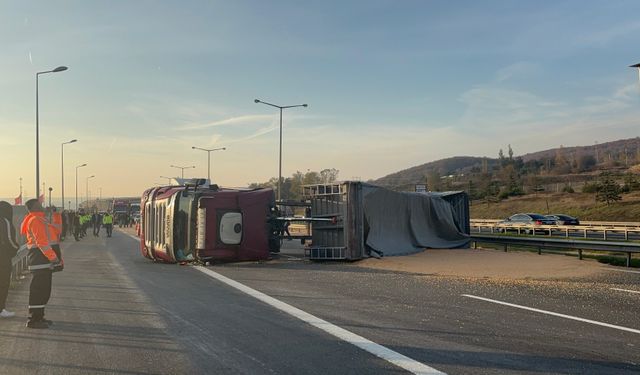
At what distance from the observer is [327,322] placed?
7.36 meters

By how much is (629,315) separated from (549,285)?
3092mm

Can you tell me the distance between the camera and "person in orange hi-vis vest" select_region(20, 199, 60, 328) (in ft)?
24.0

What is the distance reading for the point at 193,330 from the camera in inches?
273

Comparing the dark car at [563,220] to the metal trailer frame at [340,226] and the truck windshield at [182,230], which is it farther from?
the truck windshield at [182,230]

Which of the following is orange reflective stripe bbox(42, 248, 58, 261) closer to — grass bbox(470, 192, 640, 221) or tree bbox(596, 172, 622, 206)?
grass bbox(470, 192, 640, 221)

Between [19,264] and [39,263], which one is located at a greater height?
[39,263]

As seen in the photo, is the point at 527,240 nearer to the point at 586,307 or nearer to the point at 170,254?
the point at 586,307

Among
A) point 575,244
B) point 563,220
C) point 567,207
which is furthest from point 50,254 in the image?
point 567,207

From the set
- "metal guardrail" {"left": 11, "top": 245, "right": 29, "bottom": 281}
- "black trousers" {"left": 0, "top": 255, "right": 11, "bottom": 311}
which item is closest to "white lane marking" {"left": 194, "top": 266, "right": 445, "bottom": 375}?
"black trousers" {"left": 0, "top": 255, "right": 11, "bottom": 311}

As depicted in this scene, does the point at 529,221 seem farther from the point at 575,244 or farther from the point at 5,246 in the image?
the point at 5,246

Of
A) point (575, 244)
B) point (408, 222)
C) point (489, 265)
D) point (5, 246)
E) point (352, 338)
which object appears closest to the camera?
point (352, 338)

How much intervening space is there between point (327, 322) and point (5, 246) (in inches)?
183

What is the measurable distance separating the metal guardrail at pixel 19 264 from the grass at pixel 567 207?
45.1 m

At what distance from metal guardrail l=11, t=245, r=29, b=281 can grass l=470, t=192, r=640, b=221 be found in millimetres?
45129
